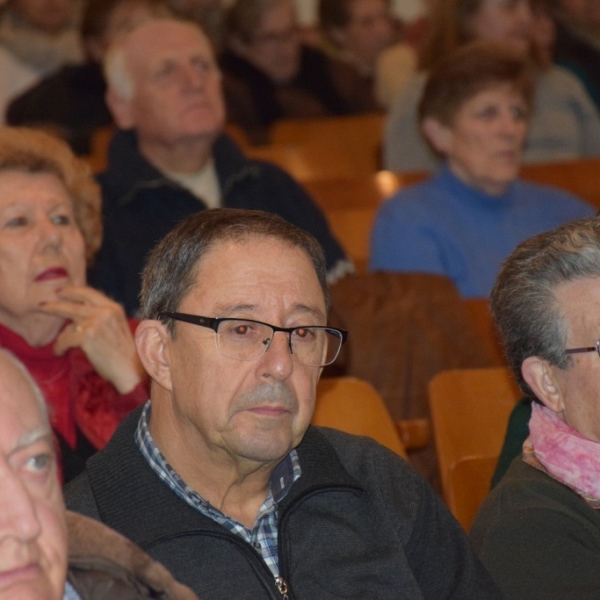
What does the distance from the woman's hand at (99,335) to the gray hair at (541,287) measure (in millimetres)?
893

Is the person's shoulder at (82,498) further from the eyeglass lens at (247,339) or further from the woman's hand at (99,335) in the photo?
the woman's hand at (99,335)

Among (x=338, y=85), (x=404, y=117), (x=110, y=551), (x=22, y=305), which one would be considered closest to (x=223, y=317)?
(x=110, y=551)

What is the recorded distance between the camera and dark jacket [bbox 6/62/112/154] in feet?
17.2

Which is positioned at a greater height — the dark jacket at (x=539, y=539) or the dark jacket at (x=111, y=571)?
the dark jacket at (x=111, y=571)

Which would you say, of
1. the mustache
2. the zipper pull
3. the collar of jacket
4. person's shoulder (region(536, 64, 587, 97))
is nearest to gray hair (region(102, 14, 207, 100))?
the collar of jacket

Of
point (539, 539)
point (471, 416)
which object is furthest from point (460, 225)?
point (539, 539)

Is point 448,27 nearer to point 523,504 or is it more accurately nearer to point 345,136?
point 345,136

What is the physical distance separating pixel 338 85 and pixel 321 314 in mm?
4846

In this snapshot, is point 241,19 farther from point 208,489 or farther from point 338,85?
point 208,489

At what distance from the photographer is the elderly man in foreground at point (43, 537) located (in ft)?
3.98

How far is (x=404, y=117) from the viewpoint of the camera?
4508 millimetres

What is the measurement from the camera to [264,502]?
5.93 ft

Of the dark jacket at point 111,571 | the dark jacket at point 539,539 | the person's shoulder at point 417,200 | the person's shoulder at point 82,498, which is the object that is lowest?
the person's shoulder at point 417,200

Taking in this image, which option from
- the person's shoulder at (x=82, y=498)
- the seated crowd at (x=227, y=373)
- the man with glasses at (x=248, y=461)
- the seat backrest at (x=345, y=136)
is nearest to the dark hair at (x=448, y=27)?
the seated crowd at (x=227, y=373)
